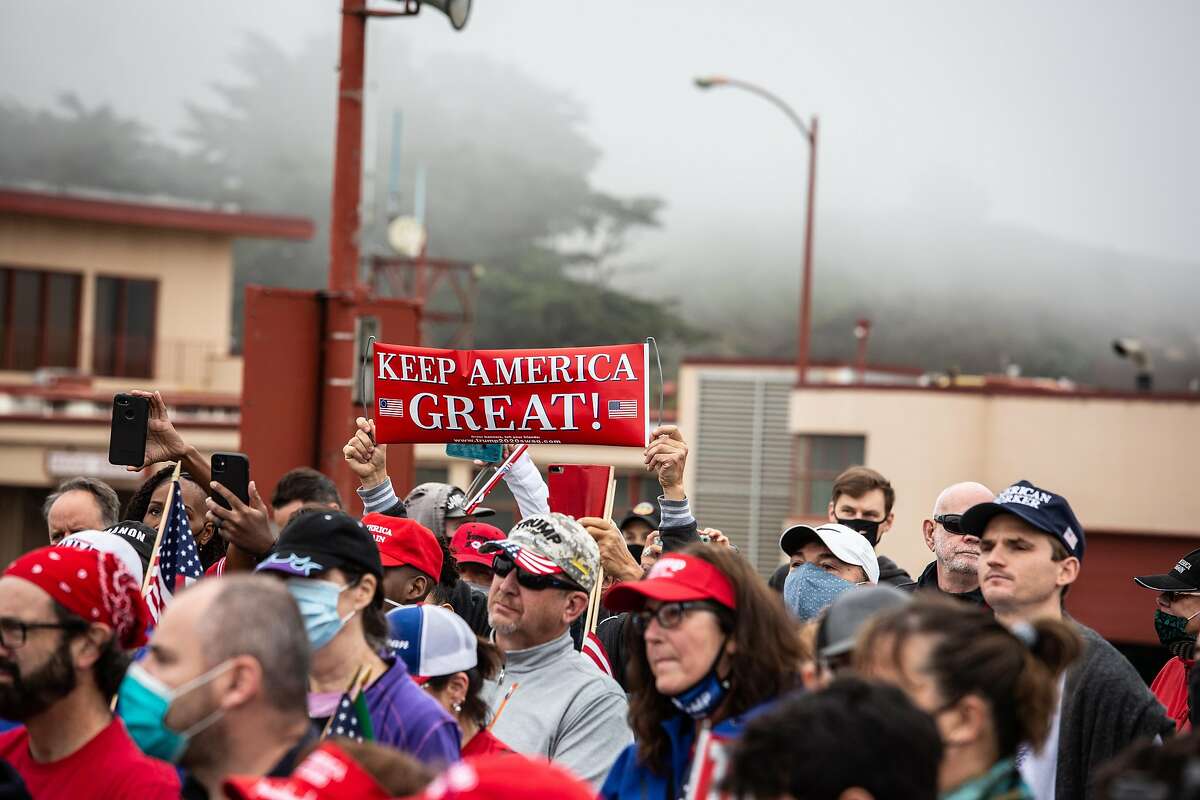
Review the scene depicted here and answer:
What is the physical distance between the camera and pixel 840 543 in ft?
23.0

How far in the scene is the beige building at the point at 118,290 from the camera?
3816 centimetres

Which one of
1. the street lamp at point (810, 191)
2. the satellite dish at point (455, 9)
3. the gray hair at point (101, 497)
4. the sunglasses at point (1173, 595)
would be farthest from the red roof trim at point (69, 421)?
the sunglasses at point (1173, 595)

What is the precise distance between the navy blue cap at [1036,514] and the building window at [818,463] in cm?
2729

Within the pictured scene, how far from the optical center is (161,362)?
39.8 meters

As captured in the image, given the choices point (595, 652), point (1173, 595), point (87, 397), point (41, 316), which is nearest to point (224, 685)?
point (595, 652)

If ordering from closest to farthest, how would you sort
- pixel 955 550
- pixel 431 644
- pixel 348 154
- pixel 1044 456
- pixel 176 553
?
1. pixel 431 644
2. pixel 176 553
3. pixel 955 550
4. pixel 348 154
5. pixel 1044 456

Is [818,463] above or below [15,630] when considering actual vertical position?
below

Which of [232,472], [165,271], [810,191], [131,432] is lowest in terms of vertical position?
[232,472]

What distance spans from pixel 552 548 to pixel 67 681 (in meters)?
1.81

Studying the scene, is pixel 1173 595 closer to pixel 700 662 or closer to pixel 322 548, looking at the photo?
pixel 700 662

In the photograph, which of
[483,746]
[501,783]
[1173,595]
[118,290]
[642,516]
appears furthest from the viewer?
[118,290]

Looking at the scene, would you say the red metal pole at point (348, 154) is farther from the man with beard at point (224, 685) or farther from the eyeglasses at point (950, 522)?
the man with beard at point (224, 685)

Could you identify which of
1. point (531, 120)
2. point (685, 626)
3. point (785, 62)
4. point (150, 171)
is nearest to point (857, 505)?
point (685, 626)

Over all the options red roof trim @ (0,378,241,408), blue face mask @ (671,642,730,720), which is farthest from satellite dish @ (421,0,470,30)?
red roof trim @ (0,378,241,408)
